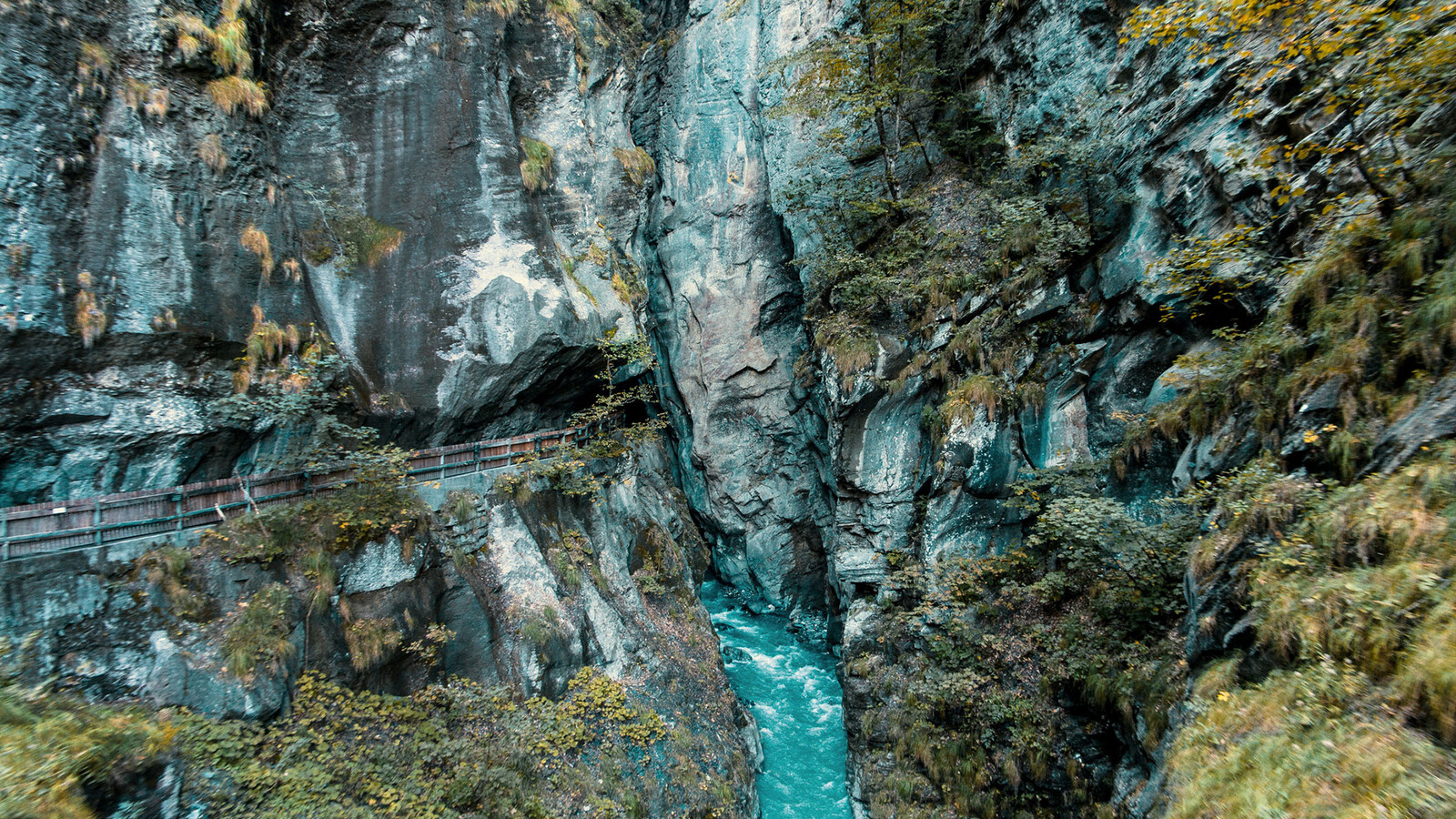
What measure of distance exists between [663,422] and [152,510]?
12065mm

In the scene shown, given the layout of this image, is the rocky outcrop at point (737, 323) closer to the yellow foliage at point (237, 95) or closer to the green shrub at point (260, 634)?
the yellow foliage at point (237, 95)

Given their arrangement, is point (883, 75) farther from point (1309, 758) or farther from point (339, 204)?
point (1309, 758)

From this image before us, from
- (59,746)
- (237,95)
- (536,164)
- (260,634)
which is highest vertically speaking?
(536,164)

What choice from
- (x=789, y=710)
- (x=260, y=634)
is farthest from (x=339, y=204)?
(x=789, y=710)

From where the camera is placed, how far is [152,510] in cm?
816

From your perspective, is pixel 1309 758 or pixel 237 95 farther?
pixel 237 95

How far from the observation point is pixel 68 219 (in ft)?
28.4

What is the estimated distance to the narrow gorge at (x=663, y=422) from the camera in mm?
5727

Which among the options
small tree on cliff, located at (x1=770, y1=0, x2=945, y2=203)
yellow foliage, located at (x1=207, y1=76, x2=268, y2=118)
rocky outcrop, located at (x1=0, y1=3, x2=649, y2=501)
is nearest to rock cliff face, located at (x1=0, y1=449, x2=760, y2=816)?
rocky outcrop, located at (x1=0, y1=3, x2=649, y2=501)

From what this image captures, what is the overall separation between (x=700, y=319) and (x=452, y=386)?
37.9ft

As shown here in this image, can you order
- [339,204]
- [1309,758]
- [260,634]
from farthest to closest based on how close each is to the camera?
[339,204], [260,634], [1309,758]

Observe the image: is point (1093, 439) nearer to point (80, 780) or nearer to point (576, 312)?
point (576, 312)

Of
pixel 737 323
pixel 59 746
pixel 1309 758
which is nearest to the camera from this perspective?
pixel 1309 758

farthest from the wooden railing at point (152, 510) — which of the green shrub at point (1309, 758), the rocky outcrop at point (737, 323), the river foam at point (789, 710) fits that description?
the rocky outcrop at point (737, 323)
